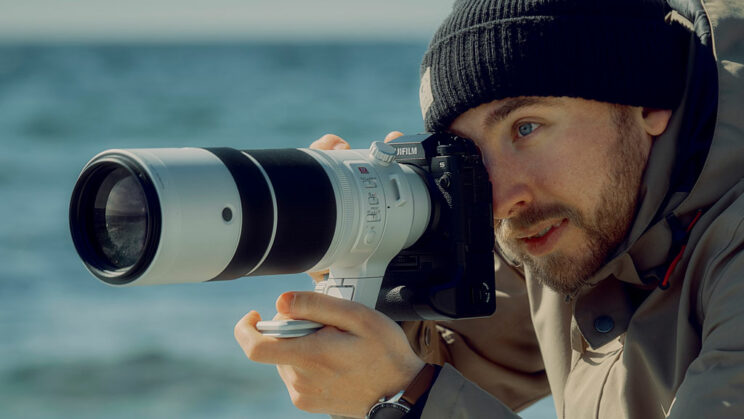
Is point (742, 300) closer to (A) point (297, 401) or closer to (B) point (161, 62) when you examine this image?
(A) point (297, 401)

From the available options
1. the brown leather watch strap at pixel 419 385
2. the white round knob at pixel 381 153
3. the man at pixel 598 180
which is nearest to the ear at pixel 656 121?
the man at pixel 598 180

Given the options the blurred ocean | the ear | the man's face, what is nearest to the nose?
the man's face

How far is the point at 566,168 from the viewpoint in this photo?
1761 mm

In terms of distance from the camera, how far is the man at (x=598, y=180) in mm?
1594

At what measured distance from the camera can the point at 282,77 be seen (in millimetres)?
12852

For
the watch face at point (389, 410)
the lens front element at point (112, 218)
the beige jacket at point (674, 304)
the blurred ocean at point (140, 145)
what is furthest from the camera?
the blurred ocean at point (140, 145)

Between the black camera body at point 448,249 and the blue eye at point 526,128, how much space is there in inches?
3.5

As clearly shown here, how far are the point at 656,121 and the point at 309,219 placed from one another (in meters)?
0.67

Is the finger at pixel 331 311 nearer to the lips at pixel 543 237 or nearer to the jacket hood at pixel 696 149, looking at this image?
the lips at pixel 543 237

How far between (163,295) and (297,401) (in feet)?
13.1

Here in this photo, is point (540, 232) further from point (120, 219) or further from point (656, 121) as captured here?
point (120, 219)

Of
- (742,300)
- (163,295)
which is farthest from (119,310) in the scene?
(742,300)

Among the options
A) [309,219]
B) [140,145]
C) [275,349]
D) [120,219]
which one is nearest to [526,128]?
[309,219]

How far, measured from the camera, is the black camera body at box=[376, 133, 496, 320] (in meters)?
1.72
